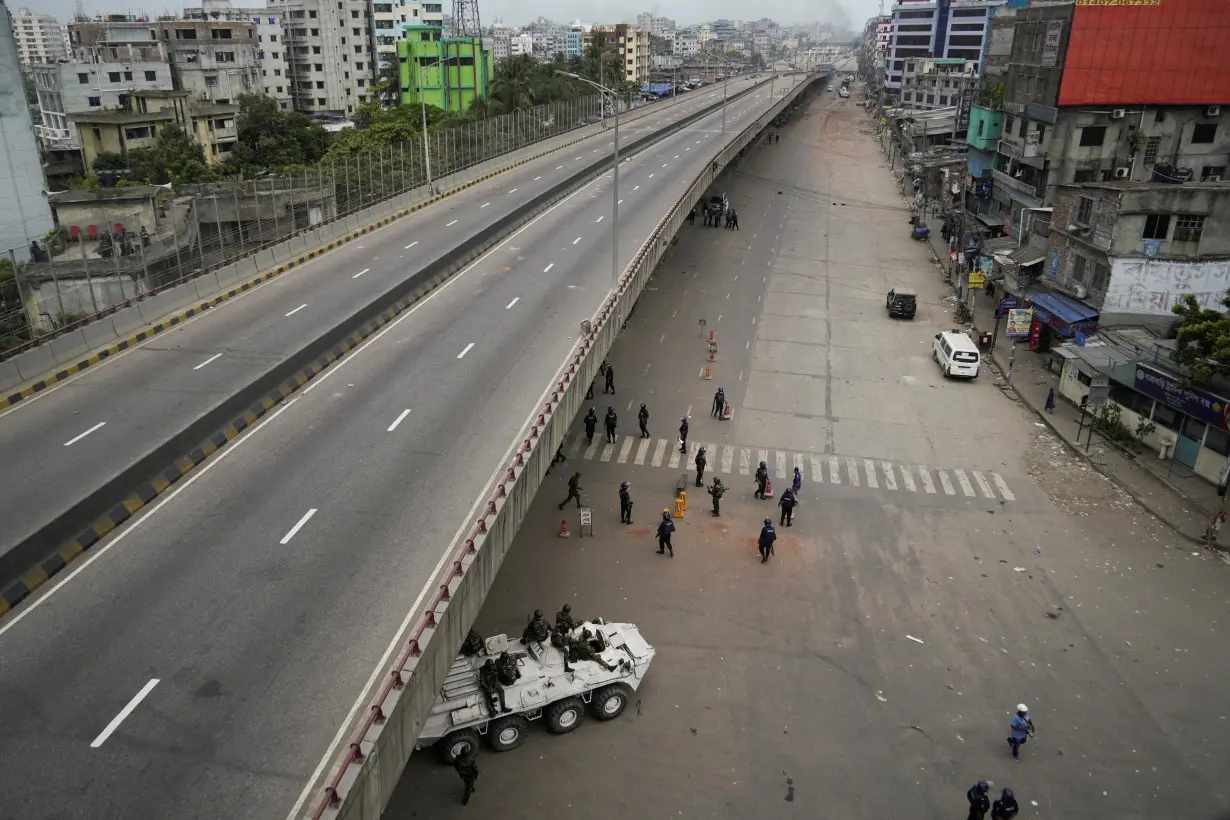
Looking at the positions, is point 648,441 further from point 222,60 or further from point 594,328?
point 222,60

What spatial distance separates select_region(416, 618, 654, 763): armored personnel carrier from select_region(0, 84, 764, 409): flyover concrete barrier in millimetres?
13417

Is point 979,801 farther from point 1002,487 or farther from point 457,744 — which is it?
point 1002,487

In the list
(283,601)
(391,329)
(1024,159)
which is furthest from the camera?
(1024,159)

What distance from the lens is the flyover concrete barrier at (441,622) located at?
10.3 m

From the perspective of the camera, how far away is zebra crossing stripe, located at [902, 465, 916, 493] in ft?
88.5

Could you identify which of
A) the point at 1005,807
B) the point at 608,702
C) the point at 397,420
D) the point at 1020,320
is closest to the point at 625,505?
the point at 397,420

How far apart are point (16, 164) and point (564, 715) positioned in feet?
162

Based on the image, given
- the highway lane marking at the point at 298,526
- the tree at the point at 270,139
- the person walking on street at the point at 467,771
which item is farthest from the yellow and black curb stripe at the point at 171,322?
the tree at the point at 270,139

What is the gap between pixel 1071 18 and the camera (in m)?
45.7

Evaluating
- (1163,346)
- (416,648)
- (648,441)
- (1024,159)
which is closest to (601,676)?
(416,648)

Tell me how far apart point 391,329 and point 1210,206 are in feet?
96.7

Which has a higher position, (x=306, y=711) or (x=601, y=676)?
(x=306, y=711)

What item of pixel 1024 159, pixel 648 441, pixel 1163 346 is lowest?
pixel 648 441

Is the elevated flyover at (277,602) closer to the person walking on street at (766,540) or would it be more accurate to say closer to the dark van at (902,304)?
the person walking on street at (766,540)
